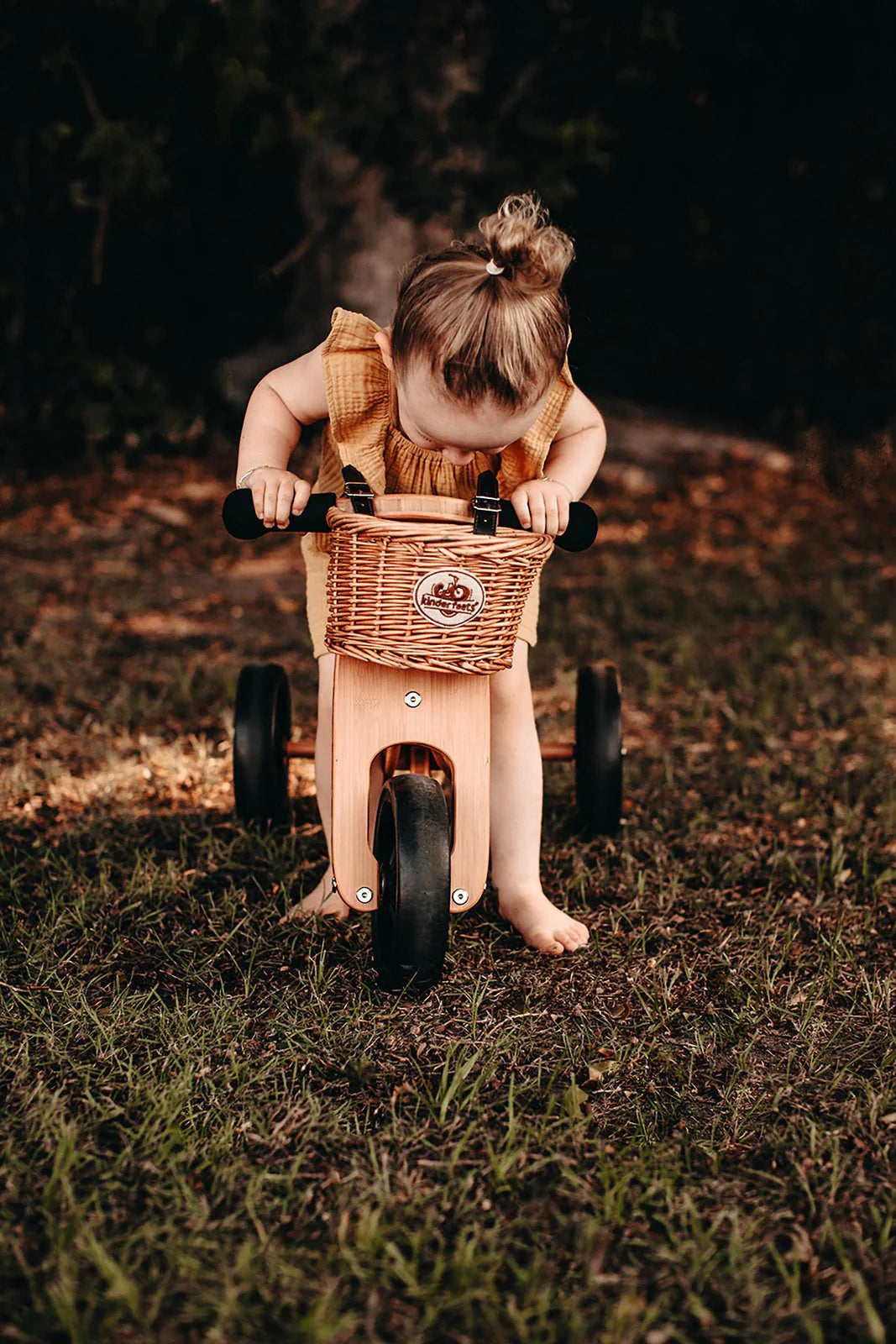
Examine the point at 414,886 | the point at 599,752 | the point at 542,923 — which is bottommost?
the point at 542,923

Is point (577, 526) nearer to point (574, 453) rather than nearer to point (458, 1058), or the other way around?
point (574, 453)

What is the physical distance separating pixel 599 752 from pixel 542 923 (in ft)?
1.69

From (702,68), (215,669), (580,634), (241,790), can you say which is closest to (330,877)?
(241,790)

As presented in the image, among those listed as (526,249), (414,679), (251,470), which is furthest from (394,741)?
(526,249)

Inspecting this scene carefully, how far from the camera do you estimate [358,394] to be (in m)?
2.43

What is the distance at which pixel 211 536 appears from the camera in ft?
19.6

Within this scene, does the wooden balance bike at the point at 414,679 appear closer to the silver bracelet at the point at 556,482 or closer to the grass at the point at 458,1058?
the silver bracelet at the point at 556,482

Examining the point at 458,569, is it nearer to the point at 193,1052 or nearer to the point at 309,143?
the point at 193,1052

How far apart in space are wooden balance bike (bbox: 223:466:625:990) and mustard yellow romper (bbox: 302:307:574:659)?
0.45 ft

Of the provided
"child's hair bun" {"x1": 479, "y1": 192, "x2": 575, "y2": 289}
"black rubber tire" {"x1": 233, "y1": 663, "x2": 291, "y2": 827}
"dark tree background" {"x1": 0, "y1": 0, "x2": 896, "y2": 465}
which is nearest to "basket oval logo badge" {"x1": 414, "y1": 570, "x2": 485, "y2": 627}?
"child's hair bun" {"x1": 479, "y1": 192, "x2": 575, "y2": 289}

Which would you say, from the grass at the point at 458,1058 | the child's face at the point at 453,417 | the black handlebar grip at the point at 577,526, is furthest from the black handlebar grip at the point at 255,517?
the grass at the point at 458,1058

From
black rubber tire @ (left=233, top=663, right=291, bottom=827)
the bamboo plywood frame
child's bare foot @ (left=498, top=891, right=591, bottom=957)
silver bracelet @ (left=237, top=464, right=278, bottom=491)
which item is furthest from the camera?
black rubber tire @ (left=233, top=663, right=291, bottom=827)

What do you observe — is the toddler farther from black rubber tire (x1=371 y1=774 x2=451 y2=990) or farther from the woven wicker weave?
black rubber tire (x1=371 y1=774 x2=451 y2=990)

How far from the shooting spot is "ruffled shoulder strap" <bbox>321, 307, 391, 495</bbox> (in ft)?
7.93
